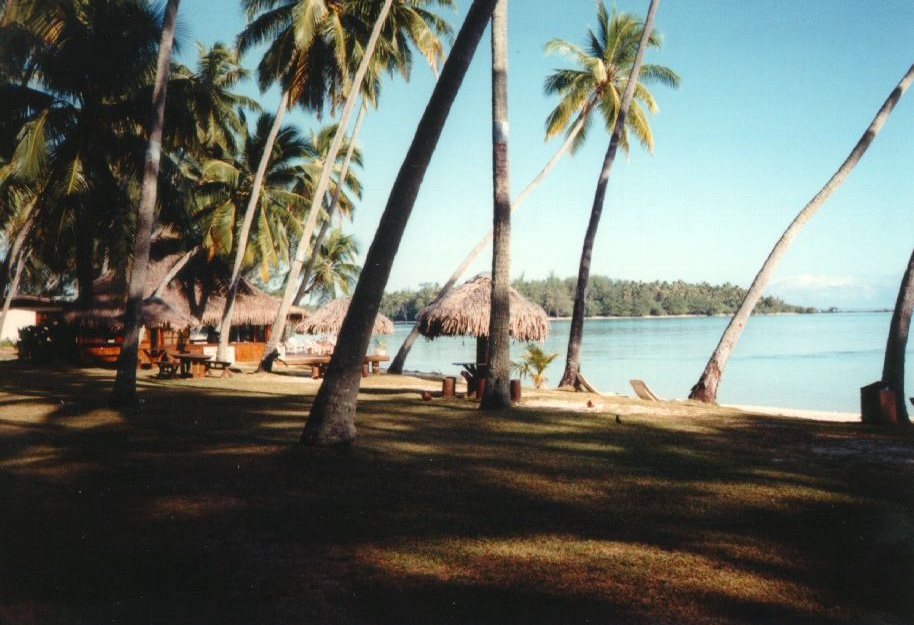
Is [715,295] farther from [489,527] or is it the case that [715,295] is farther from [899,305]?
[489,527]

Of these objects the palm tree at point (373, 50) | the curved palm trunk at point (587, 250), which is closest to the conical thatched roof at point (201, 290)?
the palm tree at point (373, 50)

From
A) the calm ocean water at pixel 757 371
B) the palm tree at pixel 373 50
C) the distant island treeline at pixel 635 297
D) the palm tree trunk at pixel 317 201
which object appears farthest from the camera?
the distant island treeline at pixel 635 297

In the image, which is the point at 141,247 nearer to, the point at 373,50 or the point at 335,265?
the point at 373,50

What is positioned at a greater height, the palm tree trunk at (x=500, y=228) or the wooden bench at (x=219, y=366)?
the palm tree trunk at (x=500, y=228)

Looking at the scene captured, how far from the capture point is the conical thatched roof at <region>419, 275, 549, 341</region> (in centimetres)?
1454

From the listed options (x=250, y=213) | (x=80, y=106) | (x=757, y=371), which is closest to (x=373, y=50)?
(x=250, y=213)

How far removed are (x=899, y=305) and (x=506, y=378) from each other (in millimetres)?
6148

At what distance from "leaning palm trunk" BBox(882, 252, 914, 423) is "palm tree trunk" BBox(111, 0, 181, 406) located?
11054 millimetres

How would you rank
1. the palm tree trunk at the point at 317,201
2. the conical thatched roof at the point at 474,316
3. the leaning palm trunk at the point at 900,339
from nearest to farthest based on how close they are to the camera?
1. the leaning palm trunk at the point at 900,339
2. the conical thatched roof at the point at 474,316
3. the palm tree trunk at the point at 317,201

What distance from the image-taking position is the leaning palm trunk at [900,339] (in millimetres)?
10203

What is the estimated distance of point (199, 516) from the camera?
4508mm

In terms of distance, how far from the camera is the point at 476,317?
1450cm

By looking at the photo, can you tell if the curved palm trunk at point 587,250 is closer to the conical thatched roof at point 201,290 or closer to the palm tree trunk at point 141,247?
the palm tree trunk at point 141,247

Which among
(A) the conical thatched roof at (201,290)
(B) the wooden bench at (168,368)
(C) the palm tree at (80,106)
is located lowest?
(B) the wooden bench at (168,368)
